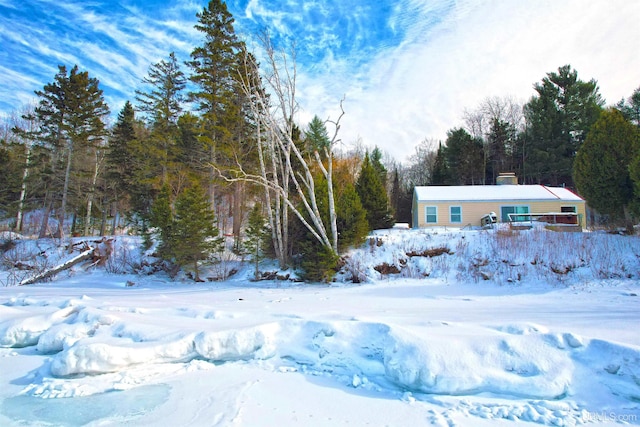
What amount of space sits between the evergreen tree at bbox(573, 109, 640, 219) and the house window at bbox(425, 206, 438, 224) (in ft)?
23.2

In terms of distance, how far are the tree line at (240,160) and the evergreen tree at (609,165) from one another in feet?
0.16

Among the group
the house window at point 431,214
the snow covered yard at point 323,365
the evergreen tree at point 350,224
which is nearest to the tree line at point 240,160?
the evergreen tree at point 350,224

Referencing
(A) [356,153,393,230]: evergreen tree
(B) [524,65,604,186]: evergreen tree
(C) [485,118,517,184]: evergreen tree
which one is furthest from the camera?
(C) [485,118,517,184]: evergreen tree

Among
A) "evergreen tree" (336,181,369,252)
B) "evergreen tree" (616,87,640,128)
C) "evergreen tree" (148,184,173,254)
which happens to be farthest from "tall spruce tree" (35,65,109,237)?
"evergreen tree" (616,87,640,128)

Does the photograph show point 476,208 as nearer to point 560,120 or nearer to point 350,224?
point 350,224

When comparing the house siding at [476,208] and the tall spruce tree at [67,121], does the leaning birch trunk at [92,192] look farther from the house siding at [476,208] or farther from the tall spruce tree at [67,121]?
the house siding at [476,208]

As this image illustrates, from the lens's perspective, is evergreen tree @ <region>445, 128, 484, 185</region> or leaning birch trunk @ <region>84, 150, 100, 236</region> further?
evergreen tree @ <region>445, 128, 484, 185</region>

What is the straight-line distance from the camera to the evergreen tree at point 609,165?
1328 centimetres

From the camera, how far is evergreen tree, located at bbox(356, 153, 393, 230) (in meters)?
17.5

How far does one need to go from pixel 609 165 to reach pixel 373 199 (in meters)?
9.72

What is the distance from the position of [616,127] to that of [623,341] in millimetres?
14010

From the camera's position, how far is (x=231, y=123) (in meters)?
16.8

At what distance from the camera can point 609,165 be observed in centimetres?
1334

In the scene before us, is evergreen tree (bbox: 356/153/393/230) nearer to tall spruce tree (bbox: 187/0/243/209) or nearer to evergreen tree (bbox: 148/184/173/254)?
tall spruce tree (bbox: 187/0/243/209)
